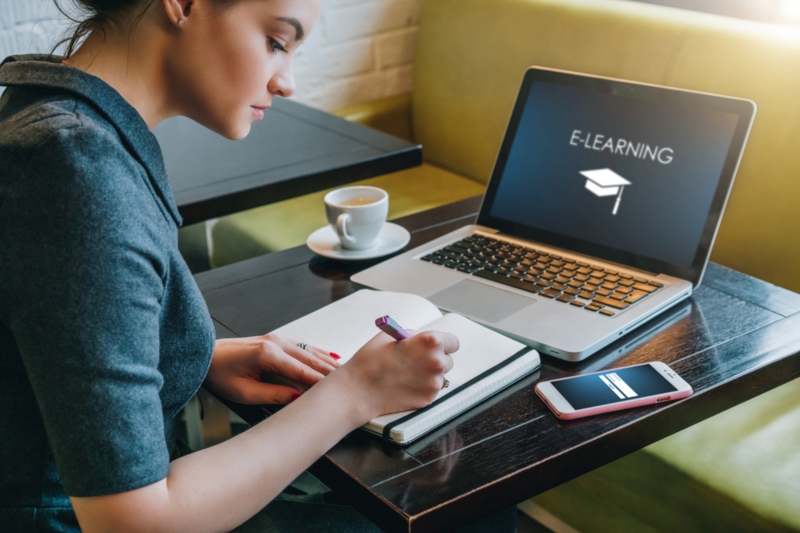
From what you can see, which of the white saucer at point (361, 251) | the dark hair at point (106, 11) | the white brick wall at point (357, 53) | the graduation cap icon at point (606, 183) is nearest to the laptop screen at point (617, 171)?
the graduation cap icon at point (606, 183)

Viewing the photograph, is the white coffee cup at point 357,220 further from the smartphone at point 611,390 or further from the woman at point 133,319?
the smartphone at point 611,390

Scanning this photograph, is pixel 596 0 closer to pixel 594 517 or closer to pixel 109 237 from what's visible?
pixel 594 517

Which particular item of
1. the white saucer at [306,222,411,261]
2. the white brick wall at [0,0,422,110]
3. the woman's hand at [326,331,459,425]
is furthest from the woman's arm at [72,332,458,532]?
the white brick wall at [0,0,422,110]

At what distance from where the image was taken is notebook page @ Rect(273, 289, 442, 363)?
2.83 feet

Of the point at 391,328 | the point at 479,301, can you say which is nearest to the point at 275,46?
the point at 391,328

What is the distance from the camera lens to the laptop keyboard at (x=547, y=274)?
3.05 ft

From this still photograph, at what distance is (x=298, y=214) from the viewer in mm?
1999

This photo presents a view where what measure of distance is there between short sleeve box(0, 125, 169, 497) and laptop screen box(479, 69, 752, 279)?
643mm

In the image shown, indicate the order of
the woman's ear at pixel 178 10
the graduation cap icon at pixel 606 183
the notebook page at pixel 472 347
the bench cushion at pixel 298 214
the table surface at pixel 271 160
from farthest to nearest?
the bench cushion at pixel 298 214 < the table surface at pixel 271 160 < the graduation cap icon at pixel 606 183 < the notebook page at pixel 472 347 < the woman's ear at pixel 178 10

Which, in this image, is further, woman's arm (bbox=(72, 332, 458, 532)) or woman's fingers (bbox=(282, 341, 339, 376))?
woman's fingers (bbox=(282, 341, 339, 376))

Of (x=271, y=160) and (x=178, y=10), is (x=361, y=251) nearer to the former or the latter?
(x=271, y=160)

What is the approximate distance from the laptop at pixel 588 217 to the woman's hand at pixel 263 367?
0.20m

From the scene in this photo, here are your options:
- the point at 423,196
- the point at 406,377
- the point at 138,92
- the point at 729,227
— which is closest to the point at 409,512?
the point at 406,377

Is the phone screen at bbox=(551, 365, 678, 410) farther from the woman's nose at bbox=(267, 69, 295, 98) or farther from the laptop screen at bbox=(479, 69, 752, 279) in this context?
the woman's nose at bbox=(267, 69, 295, 98)
